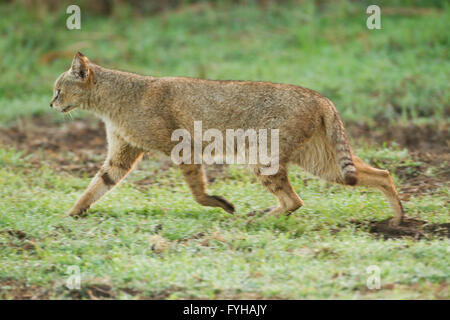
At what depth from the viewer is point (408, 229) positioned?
6.91 meters

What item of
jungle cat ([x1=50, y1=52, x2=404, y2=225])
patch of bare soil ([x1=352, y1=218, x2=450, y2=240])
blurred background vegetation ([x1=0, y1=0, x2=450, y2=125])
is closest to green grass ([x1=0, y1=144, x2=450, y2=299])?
patch of bare soil ([x1=352, y1=218, x2=450, y2=240])

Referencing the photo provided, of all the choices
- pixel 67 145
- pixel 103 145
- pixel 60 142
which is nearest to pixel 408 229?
pixel 103 145

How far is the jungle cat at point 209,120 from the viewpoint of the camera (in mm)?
7023

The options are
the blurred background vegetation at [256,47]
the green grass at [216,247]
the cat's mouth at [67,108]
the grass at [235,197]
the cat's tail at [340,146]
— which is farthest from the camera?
the blurred background vegetation at [256,47]

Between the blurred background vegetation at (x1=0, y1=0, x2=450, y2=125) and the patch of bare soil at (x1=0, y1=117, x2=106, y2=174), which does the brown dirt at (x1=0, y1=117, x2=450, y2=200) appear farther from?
the blurred background vegetation at (x1=0, y1=0, x2=450, y2=125)

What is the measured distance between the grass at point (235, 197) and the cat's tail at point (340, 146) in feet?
1.70

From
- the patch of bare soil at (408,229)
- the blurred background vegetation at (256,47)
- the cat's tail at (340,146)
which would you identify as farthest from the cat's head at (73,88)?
the blurred background vegetation at (256,47)

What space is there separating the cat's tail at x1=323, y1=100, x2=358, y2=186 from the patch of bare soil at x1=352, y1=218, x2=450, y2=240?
1.74 feet

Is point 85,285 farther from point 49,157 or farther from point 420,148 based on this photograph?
point 420,148

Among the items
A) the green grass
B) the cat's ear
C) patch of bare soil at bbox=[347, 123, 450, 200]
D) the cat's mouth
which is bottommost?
the green grass

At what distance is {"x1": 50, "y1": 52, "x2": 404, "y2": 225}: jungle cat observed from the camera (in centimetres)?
702

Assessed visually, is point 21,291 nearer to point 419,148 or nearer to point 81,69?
point 81,69

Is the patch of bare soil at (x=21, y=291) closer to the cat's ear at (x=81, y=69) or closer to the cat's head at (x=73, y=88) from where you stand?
the cat's head at (x=73, y=88)

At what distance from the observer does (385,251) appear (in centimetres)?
615
